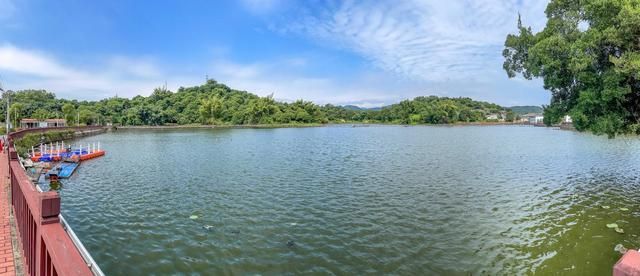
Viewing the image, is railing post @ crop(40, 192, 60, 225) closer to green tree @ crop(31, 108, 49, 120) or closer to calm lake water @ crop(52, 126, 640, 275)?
calm lake water @ crop(52, 126, 640, 275)

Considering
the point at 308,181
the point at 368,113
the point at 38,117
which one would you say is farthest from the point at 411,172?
the point at 368,113

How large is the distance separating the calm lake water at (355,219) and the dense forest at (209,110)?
71.3 meters

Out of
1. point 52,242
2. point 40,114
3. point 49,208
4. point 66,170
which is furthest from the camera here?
point 40,114

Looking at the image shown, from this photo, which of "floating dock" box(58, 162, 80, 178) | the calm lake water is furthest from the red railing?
"floating dock" box(58, 162, 80, 178)

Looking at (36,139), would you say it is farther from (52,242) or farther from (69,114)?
(69,114)

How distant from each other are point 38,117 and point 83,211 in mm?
89092

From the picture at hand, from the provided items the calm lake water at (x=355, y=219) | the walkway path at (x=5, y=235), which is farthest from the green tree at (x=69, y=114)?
the walkway path at (x=5, y=235)

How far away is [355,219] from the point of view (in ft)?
39.6

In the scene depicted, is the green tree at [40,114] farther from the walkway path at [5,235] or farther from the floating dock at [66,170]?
the walkway path at [5,235]

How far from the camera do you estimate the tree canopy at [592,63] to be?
11.7 meters

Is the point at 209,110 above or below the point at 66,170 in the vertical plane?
above

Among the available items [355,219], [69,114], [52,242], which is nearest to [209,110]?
[69,114]

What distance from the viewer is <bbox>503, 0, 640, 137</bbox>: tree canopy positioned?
38.3 ft

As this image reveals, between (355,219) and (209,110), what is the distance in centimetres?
9747
